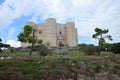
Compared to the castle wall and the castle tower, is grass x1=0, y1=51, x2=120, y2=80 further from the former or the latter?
the castle wall

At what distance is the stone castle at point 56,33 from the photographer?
77000 millimetres

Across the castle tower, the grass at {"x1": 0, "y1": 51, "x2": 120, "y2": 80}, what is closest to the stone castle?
the castle tower

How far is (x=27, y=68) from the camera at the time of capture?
41.2 feet

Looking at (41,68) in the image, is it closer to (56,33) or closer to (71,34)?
(56,33)

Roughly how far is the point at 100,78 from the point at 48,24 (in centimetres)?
6384

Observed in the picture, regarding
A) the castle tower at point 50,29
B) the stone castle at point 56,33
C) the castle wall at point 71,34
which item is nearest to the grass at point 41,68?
the stone castle at point 56,33

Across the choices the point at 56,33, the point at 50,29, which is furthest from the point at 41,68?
the point at 56,33

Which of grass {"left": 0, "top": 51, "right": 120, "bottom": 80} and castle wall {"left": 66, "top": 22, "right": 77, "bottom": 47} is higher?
castle wall {"left": 66, "top": 22, "right": 77, "bottom": 47}

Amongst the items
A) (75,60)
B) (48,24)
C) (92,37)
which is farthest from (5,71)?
(48,24)

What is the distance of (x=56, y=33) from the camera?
261 feet

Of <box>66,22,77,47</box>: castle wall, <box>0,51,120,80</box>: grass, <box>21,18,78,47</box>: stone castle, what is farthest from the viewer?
<box>66,22,77,47</box>: castle wall

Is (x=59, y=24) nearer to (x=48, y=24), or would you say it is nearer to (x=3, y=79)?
(x=48, y=24)

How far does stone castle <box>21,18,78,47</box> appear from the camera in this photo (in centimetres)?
7700

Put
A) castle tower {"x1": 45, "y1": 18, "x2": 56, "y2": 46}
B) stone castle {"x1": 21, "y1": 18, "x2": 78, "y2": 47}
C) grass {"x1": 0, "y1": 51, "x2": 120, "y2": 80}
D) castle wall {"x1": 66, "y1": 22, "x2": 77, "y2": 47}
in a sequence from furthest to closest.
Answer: castle wall {"x1": 66, "y1": 22, "x2": 77, "y2": 47} → stone castle {"x1": 21, "y1": 18, "x2": 78, "y2": 47} → castle tower {"x1": 45, "y1": 18, "x2": 56, "y2": 46} → grass {"x1": 0, "y1": 51, "x2": 120, "y2": 80}
